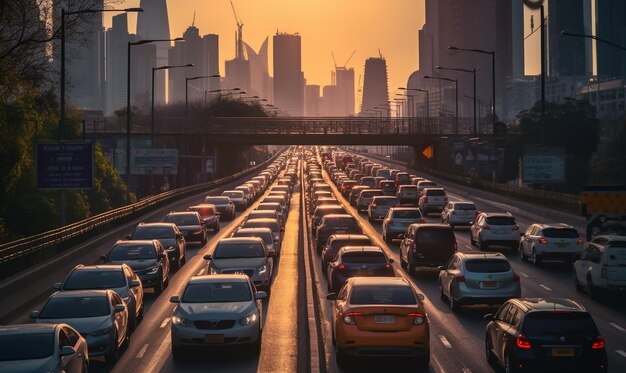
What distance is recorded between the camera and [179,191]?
257 feet

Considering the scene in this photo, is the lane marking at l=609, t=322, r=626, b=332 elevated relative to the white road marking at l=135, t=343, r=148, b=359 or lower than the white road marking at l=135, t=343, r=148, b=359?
elevated

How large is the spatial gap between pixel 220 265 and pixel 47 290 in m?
5.70

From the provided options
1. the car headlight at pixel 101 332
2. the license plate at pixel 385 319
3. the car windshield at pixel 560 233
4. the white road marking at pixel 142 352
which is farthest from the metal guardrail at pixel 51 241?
the car windshield at pixel 560 233

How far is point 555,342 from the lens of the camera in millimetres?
16438

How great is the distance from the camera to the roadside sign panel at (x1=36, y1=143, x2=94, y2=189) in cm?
3941

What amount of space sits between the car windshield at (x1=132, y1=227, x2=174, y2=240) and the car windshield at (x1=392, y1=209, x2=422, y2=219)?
12404 mm

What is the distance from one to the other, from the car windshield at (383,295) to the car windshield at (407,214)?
1063 inches

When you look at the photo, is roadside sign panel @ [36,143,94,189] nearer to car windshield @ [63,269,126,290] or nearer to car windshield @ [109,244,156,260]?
car windshield @ [109,244,156,260]

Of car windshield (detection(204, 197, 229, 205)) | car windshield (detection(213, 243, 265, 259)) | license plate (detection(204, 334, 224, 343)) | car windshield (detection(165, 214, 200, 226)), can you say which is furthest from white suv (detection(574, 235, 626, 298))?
car windshield (detection(204, 197, 229, 205))

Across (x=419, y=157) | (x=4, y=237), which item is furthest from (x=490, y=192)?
(x=419, y=157)

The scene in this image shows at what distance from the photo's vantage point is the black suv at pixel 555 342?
16.4 metres

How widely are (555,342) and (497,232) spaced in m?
25.7

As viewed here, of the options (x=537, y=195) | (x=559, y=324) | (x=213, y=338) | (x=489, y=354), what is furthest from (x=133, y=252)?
(x=537, y=195)

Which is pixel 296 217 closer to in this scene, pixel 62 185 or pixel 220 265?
pixel 62 185
